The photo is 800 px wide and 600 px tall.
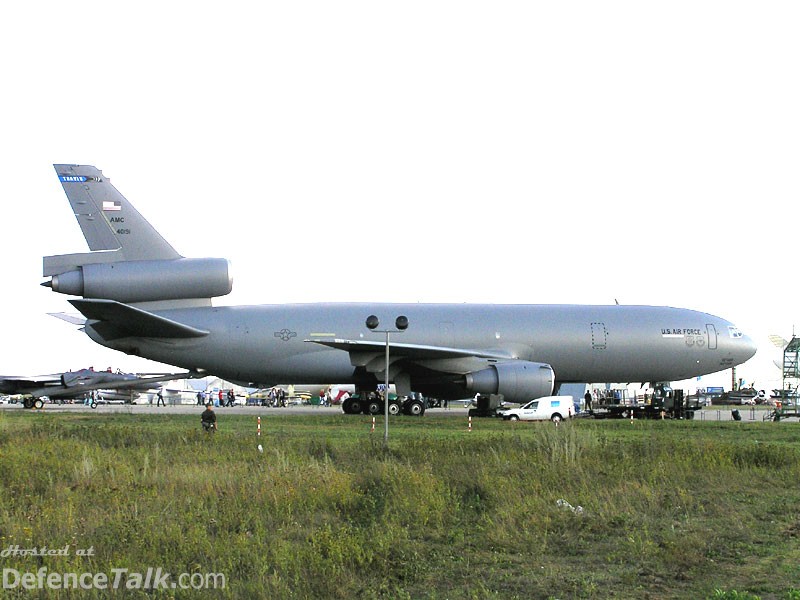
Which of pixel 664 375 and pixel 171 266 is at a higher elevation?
pixel 171 266

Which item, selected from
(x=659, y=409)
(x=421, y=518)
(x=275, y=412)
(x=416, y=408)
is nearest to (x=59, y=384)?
(x=275, y=412)

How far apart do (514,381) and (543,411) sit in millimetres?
1596

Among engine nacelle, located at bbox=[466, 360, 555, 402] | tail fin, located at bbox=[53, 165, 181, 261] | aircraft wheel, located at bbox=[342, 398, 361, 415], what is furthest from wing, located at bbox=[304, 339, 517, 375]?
tail fin, located at bbox=[53, 165, 181, 261]

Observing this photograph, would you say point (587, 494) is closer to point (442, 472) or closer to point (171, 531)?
point (442, 472)

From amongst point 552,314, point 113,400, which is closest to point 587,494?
point 552,314

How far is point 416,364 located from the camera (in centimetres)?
3603

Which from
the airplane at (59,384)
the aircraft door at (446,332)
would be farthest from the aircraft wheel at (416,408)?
the airplane at (59,384)

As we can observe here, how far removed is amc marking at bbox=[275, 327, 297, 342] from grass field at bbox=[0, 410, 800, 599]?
17655 mm

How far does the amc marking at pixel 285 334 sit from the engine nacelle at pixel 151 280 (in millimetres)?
2690

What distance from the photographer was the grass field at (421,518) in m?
8.90

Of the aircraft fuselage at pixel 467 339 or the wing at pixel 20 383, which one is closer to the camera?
the aircraft fuselage at pixel 467 339

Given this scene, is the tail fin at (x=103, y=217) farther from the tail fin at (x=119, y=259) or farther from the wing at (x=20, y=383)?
the wing at (x=20, y=383)

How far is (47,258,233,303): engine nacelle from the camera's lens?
33156 mm

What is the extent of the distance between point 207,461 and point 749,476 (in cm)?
966
